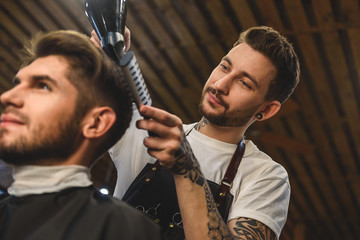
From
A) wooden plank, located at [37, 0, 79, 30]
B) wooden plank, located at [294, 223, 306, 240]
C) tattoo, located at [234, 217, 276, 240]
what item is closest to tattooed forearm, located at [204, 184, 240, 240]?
tattoo, located at [234, 217, 276, 240]

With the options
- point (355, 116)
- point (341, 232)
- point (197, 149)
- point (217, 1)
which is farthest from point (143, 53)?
point (341, 232)

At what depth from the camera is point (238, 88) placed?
7.20 ft

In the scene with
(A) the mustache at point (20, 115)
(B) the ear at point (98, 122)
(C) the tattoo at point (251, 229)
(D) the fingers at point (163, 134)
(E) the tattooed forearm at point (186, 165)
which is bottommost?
(C) the tattoo at point (251, 229)

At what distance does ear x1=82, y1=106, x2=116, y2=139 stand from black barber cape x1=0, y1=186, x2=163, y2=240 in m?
0.18

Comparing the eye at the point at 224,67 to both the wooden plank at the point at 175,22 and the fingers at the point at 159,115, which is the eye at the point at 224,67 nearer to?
the fingers at the point at 159,115

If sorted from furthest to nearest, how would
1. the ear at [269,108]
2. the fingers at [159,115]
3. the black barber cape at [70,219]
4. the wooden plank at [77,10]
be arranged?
1. the wooden plank at [77,10]
2. the ear at [269,108]
3. the fingers at [159,115]
4. the black barber cape at [70,219]

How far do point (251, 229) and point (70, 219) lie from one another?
78 centimetres

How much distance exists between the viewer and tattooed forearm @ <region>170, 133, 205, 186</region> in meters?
1.57

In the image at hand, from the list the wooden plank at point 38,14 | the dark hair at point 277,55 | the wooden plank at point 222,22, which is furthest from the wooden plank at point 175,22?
the dark hair at point 277,55

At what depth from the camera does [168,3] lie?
190 inches

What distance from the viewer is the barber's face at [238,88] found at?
2.13 metres

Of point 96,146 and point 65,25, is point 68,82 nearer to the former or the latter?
point 96,146

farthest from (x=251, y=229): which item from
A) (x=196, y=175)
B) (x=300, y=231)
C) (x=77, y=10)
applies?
(x=300, y=231)

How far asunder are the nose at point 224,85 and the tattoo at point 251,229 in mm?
583
